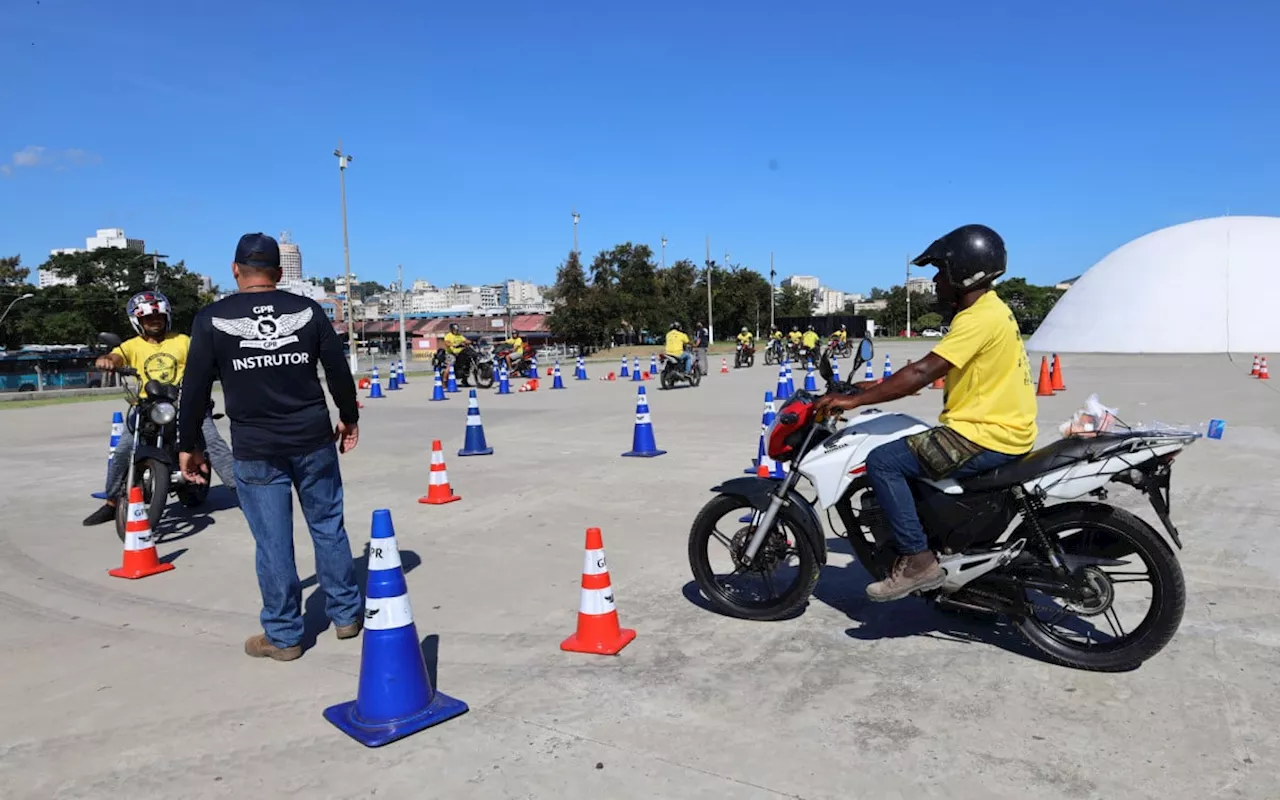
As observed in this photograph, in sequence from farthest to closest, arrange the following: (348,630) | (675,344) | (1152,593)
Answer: (675,344), (348,630), (1152,593)

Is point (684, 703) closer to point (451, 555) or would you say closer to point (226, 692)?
point (226, 692)

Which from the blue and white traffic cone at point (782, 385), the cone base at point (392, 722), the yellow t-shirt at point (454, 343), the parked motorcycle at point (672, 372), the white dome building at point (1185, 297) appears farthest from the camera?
the white dome building at point (1185, 297)

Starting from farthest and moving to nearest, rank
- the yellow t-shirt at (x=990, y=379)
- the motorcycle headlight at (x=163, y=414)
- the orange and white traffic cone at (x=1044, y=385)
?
1. the orange and white traffic cone at (x=1044, y=385)
2. the motorcycle headlight at (x=163, y=414)
3. the yellow t-shirt at (x=990, y=379)

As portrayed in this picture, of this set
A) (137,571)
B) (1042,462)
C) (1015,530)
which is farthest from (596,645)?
(137,571)

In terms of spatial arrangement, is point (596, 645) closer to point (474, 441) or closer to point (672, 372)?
point (474, 441)

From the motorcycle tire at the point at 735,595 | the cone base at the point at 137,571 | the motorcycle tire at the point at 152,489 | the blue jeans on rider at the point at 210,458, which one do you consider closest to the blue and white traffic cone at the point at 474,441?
the blue jeans on rider at the point at 210,458

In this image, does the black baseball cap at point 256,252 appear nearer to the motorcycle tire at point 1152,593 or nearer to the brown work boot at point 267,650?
the brown work boot at point 267,650

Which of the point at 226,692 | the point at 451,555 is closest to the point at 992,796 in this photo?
the point at 226,692

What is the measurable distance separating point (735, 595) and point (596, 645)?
0.94m

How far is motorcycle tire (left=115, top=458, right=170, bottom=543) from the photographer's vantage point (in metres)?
6.78

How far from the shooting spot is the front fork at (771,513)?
448 cm

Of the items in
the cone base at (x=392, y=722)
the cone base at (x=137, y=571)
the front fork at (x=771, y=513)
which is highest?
the front fork at (x=771, y=513)

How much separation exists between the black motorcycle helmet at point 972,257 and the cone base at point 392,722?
3030 mm

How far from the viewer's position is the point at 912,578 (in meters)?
4.13
